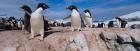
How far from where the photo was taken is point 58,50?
1180 centimetres

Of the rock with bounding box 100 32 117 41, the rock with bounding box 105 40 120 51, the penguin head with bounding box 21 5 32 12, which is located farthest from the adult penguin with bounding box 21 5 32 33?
the rock with bounding box 105 40 120 51

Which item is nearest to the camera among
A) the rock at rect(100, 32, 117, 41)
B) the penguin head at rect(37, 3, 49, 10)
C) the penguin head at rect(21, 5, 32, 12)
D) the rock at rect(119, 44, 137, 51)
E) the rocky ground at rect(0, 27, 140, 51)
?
the rocky ground at rect(0, 27, 140, 51)

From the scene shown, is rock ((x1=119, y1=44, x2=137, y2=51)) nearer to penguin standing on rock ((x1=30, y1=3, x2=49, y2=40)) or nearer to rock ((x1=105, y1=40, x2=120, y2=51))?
rock ((x1=105, y1=40, x2=120, y2=51))

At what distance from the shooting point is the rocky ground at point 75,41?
11719 mm

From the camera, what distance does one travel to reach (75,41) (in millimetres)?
12477

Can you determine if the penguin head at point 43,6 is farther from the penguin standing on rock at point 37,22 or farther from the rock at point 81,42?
the rock at point 81,42

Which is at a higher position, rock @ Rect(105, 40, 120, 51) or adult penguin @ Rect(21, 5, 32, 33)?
adult penguin @ Rect(21, 5, 32, 33)

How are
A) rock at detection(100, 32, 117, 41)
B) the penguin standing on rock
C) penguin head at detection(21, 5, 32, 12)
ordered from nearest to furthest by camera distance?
the penguin standing on rock < penguin head at detection(21, 5, 32, 12) < rock at detection(100, 32, 117, 41)

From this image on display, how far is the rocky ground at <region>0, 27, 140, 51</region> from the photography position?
38.4ft

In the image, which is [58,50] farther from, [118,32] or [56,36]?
[118,32]

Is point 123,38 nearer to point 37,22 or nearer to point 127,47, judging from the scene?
point 127,47

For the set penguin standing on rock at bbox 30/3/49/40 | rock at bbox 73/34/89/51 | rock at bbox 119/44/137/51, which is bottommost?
rock at bbox 119/44/137/51

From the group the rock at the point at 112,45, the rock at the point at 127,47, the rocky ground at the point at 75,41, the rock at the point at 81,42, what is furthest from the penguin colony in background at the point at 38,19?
the rock at the point at 127,47

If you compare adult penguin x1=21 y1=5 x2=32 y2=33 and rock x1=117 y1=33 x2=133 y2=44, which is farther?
rock x1=117 y1=33 x2=133 y2=44
